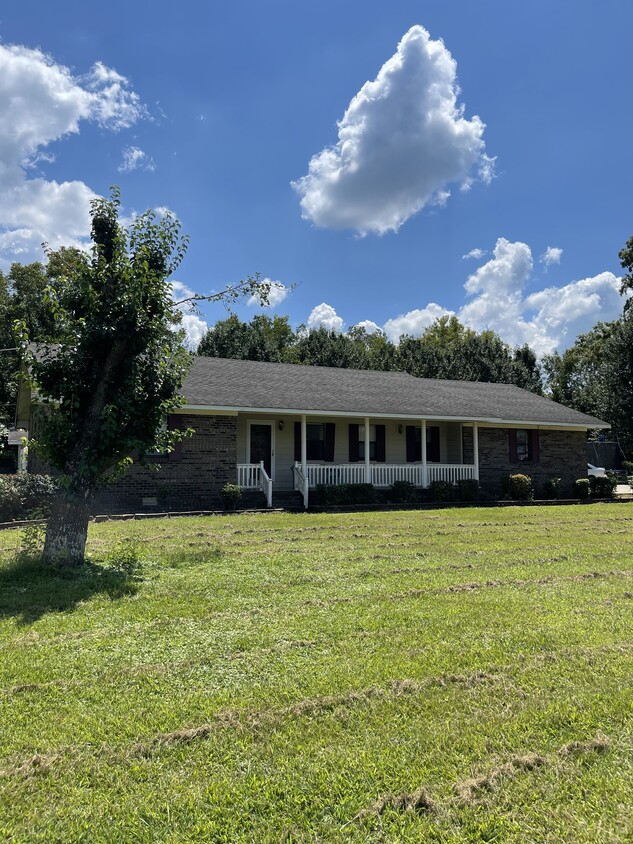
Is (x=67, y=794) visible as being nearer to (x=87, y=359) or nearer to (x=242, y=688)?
(x=242, y=688)

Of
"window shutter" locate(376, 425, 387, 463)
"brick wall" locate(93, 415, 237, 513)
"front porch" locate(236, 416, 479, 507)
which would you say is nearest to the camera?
"brick wall" locate(93, 415, 237, 513)

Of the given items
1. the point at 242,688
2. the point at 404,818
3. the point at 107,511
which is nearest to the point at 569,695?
the point at 404,818

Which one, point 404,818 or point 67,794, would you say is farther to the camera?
point 67,794

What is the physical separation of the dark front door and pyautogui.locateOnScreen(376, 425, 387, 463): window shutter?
3.75m

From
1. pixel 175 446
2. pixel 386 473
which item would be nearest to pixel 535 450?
pixel 386 473

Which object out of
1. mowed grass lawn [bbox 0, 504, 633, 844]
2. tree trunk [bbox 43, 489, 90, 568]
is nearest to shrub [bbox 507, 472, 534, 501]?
mowed grass lawn [bbox 0, 504, 633, 844]

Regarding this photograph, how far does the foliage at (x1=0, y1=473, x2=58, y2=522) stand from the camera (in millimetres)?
11039

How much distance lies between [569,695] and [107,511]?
1211cm

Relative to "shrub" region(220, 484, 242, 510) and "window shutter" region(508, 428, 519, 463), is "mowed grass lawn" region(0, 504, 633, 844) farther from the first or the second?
"window shutter" region(508, 428, 519, 463)

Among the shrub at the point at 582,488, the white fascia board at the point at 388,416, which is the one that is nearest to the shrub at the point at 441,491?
the white fascia board at the point at 388,416

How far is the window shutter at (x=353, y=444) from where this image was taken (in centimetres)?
1816

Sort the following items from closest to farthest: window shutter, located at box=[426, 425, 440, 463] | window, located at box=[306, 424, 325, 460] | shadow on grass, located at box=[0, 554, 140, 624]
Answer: shadow on grass, located at box=[0, 554, 140, 624] < window, located at box=[306, 424, 325, 460] < window shutter, located at box=[426, 425, 440, 463]

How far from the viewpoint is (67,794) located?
8.00ft

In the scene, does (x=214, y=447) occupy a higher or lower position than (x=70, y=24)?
lower
